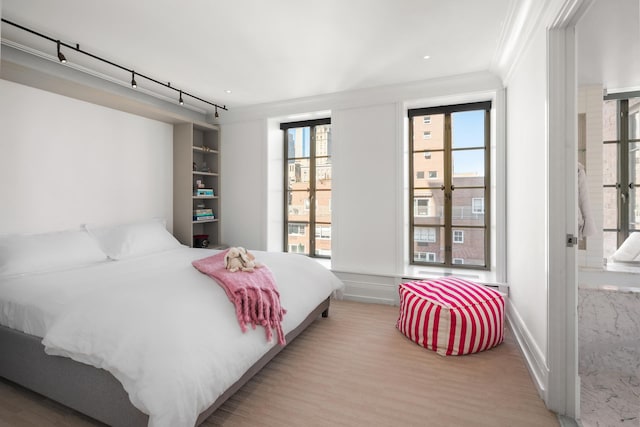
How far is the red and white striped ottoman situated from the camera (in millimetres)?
2422

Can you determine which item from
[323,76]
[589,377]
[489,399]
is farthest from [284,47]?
[589,377]

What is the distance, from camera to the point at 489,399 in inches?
73.9

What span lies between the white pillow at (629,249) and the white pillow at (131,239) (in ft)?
15.4

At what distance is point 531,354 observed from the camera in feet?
7.10

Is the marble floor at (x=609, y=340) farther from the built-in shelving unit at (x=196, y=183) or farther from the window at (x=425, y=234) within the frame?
the built-in shelving unit at (x=196, y=183)

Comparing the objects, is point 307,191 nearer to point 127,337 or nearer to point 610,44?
point 127,337

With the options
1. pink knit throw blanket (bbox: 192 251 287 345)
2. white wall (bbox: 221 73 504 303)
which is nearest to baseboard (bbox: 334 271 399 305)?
white wall (bbox: 221 73 504 303)

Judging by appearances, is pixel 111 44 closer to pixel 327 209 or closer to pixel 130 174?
pixel 130 174

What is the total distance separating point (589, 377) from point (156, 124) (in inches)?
197

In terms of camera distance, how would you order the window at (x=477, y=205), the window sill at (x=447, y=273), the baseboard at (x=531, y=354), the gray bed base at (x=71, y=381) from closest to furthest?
the gray bed base at (x=71, y=381)
the baseboard at (x=531, y=354)
the window sill at (x=447, y=273)
the window at (x=477, y=205)

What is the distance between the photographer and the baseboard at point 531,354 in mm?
1867

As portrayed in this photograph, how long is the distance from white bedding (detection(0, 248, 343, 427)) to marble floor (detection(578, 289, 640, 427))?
82.4 inches

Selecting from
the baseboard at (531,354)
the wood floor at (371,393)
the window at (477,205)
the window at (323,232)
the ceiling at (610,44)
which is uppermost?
the ceiling at (610,44)

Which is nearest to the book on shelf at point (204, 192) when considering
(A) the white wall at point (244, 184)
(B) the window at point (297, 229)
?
(A) the white wall at point (244, 184)
